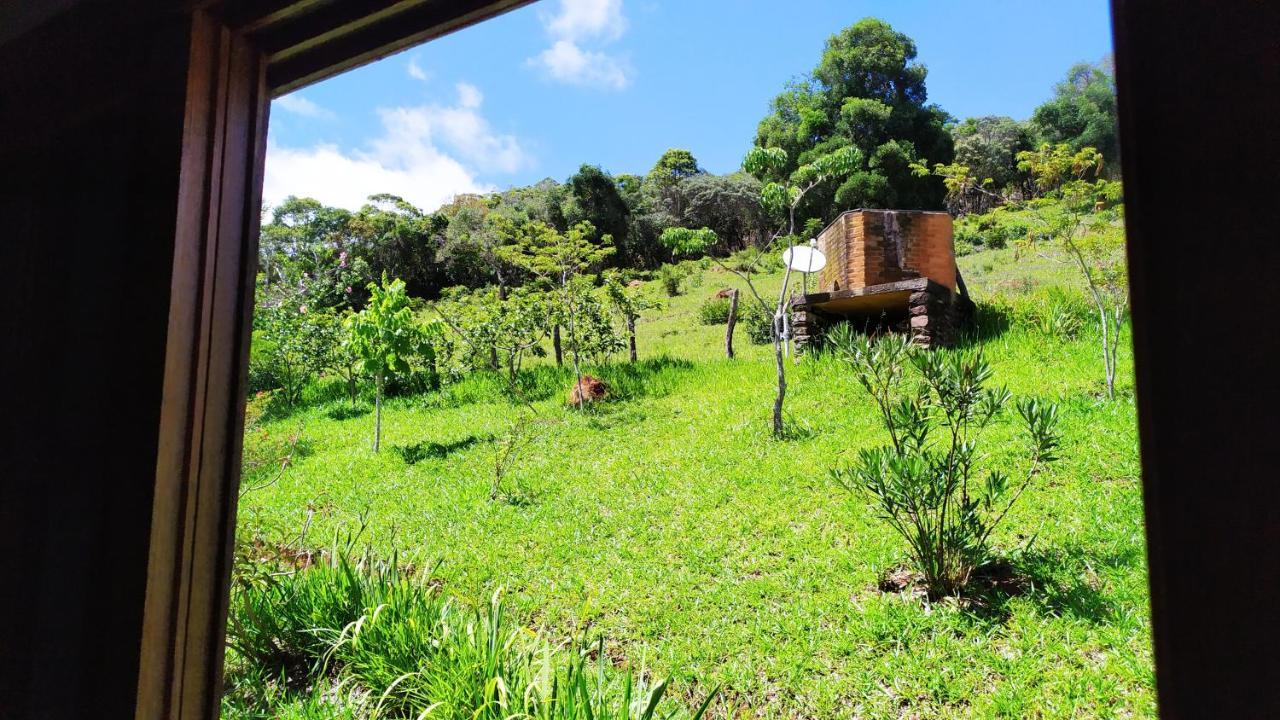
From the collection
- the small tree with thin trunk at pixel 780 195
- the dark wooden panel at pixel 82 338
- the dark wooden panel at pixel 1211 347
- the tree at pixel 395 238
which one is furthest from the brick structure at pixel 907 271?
the tree at pixel 395 238

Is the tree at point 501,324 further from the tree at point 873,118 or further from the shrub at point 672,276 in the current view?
the tree at point 873,118

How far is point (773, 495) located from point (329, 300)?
3.29 m

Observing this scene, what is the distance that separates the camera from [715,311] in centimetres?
464

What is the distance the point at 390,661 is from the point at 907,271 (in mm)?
2203

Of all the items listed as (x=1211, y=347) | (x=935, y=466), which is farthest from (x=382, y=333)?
(x=1211, y=347)

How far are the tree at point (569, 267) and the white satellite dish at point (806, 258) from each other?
1.27 metres

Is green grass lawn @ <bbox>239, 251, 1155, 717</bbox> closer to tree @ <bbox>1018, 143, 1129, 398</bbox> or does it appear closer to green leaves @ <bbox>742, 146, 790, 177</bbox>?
tree @ <bbox>1018, 143, 1129, 398</bbox>

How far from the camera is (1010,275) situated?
2.57 meters

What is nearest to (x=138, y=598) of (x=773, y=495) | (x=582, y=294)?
(x=773, y=495)

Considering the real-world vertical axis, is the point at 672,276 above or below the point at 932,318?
above

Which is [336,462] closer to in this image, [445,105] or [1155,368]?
[445,105]

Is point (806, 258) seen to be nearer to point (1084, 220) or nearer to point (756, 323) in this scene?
point (756, 323)

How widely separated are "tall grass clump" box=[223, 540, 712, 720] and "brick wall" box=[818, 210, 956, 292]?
1.78 metres

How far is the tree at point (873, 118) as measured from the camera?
283cm
